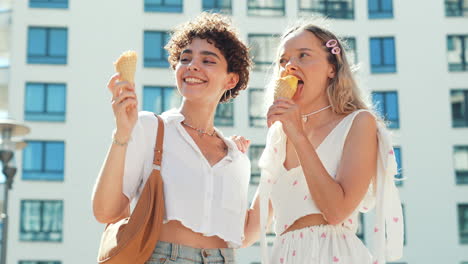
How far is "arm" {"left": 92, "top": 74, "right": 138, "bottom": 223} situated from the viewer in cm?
373

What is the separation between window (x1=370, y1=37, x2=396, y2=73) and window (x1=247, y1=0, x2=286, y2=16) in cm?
392

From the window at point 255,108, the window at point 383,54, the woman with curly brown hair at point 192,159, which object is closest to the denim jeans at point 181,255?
the woman with curly brown hair at point 192,159

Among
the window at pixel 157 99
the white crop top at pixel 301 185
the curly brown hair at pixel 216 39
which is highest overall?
the window at pixel 157 99

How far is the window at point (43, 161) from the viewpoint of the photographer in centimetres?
2769

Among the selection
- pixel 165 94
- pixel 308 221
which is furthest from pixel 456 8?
pixel 308 221

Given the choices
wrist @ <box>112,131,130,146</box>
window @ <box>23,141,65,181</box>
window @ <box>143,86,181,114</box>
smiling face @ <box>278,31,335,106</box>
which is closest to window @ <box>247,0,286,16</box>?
window @ <box>143,86,181,114</box>

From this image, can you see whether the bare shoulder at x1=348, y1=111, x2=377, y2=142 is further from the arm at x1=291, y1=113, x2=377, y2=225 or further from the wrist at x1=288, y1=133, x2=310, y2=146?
the wrist at x1=288, y1=133, x2=310, y2=146

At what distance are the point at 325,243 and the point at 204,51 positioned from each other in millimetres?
1437

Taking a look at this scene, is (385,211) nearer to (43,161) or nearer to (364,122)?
(364,122)

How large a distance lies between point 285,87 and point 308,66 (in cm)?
25

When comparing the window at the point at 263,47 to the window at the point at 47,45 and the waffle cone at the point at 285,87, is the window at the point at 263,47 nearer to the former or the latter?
the window at the point at 47,45

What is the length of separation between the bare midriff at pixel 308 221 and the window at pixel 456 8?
1087 inches

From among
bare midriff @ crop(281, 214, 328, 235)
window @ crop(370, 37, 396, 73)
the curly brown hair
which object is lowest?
bare midriff @ crop(281, 214, 328, 235)

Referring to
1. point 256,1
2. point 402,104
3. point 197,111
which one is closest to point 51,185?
point 256,1
